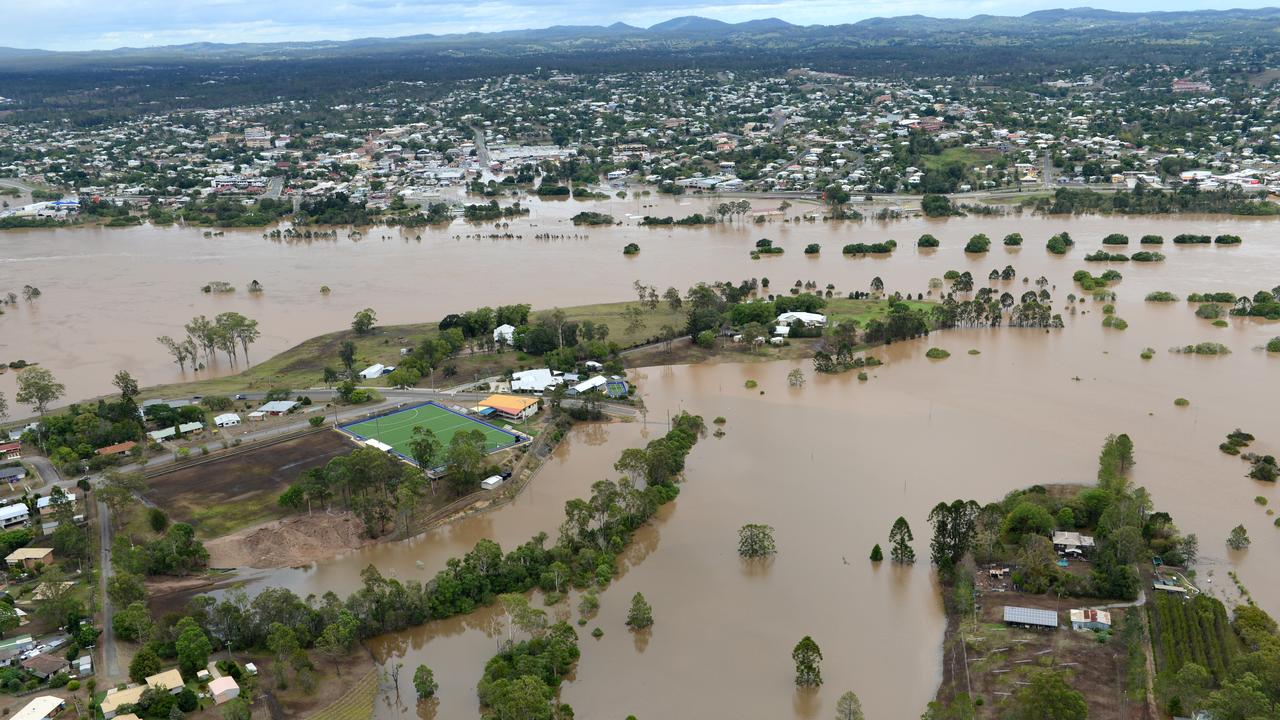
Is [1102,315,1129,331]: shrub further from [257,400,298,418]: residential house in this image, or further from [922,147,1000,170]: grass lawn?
[922,147,1000,170]: grass lawn

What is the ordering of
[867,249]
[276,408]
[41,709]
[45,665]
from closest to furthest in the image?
[41,709]
[45,665]
[276,408]
[867,249]

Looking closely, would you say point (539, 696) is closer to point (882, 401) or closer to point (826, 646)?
point (826, 646)

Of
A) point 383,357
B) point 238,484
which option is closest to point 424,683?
point 238,484

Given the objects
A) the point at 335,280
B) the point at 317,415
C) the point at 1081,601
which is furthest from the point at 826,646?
the point at 335,280

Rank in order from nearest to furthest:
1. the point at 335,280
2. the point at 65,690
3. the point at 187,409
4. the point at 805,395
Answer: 1. the point at 65,690
2. the point at 187,409
3. the point at 805,395
4. the point at 335,280

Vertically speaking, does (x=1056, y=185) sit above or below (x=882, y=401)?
above

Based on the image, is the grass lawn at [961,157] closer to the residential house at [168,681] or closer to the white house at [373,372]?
the white house at [373,372]

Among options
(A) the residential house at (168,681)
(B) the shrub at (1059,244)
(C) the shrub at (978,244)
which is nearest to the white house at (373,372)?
(A) the residential house at (168,681)

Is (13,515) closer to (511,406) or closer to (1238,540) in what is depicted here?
(511,406)
